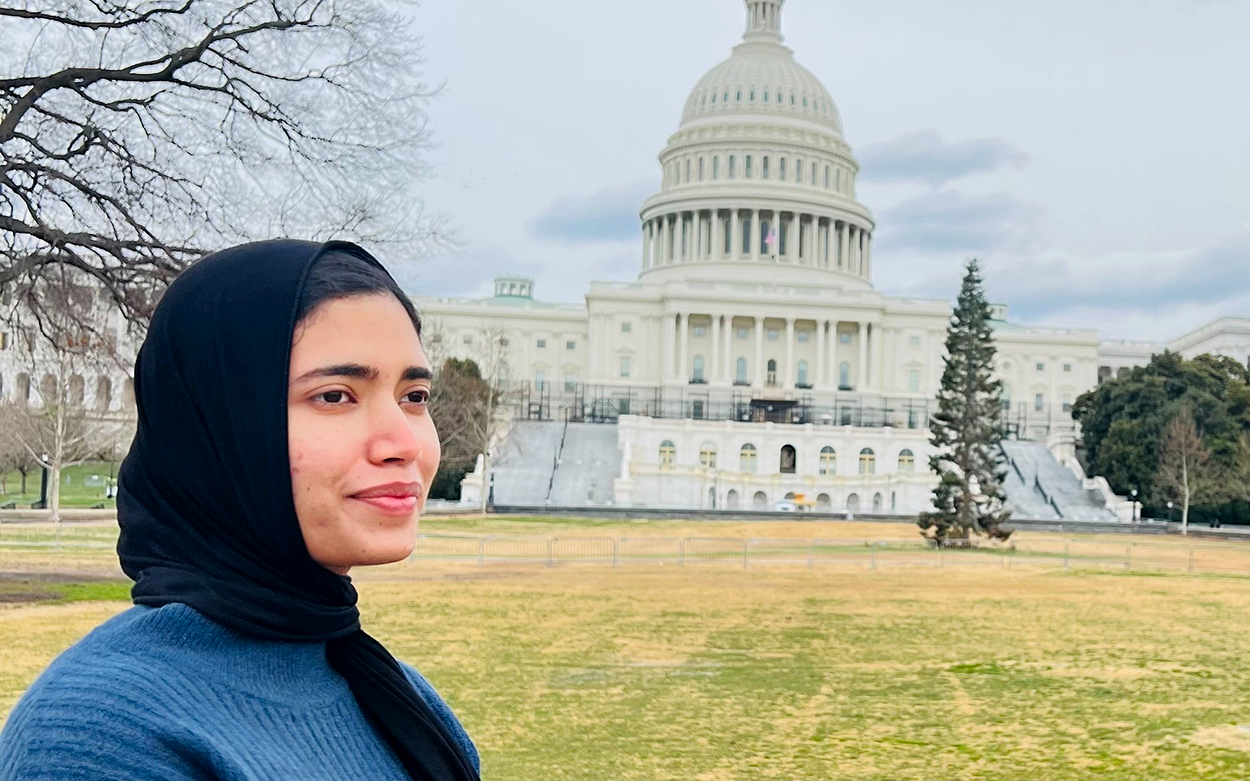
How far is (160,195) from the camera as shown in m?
15.9

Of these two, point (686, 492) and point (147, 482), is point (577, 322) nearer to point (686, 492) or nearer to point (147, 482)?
point (686, 492)

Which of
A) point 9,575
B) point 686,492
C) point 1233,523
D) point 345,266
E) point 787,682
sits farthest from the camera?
Answer: point 686,492

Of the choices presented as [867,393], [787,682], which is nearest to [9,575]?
[787,682]

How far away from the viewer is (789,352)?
339 ft

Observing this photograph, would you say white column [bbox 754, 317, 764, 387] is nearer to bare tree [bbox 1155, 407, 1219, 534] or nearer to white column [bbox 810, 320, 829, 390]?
white column [bbox 810, 320, 829, 390]

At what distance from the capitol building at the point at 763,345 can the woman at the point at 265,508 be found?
65.6m

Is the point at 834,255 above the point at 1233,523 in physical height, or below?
above

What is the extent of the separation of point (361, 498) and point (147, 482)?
331mm

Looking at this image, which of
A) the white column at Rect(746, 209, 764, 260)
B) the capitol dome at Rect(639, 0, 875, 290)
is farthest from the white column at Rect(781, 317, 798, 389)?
the white column at Rect(746, 209, 764, 260)

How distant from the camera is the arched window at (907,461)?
73863 mm

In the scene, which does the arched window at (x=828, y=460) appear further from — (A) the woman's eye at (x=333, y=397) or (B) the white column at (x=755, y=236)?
(A) the woman's eye at (x=333, y=397)

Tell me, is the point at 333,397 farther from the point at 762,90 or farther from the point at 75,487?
the point at 762,90

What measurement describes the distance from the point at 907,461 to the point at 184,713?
74.6 m

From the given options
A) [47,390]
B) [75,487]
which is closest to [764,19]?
[75,487]
